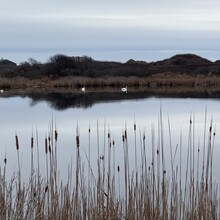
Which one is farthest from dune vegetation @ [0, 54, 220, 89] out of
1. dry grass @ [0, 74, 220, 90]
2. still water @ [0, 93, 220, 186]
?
still water @ [0, 93, 220, 186]

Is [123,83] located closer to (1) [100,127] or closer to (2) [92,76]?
(2) [92,76]

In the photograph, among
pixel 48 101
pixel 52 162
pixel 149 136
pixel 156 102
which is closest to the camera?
pixel 52 162

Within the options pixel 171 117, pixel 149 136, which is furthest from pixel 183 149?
pixel 171 117

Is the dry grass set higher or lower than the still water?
higher

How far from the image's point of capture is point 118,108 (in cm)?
1914

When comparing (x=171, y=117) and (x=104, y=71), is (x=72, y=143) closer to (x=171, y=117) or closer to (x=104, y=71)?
(x=171, y=117)

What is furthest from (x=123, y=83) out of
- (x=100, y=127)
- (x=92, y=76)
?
(x=100, y=127)

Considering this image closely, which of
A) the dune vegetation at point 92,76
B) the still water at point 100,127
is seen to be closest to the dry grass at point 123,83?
the dune vegetation at point 92,76

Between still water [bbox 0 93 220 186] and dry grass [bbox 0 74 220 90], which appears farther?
dry grass [bbox 0 74 220 90]

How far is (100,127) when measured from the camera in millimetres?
13344

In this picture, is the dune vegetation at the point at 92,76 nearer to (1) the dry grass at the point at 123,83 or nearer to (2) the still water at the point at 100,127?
(1) the dry grass at the point at 123,83

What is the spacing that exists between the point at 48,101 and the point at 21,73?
22.4 metres

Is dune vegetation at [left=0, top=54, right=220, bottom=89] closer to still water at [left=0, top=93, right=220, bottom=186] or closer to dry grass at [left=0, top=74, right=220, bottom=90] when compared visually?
dry grass at [left=0, top=74, right=220, bottom=90]

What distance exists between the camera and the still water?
29.1 ft
